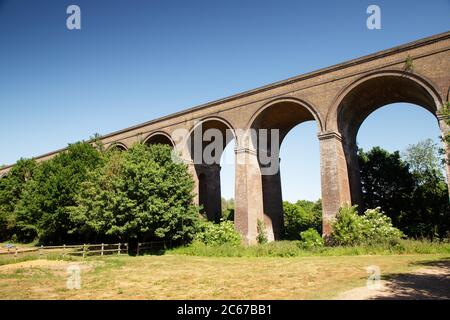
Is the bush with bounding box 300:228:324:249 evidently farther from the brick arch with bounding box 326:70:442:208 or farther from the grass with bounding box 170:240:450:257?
the brick arch with bounding box 326:70:442:208

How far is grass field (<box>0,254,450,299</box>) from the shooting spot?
7.89 m

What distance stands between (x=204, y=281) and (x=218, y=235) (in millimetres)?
10920

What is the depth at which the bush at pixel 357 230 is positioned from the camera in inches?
635

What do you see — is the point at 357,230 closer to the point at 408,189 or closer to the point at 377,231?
the point at 377,231

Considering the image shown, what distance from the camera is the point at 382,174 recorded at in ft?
88.9

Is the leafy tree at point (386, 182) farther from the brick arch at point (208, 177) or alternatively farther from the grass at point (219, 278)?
the grass at point (219, 278)

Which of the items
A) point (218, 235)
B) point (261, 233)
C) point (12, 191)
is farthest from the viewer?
point (12, 191)

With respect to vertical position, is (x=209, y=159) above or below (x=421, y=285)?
above

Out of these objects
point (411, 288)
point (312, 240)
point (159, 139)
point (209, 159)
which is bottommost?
point (411, 288)

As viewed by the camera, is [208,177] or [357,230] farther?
[208,177]

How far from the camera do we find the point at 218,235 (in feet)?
67.6

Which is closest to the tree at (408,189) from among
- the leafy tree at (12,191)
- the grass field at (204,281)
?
the grass field at (204,281)

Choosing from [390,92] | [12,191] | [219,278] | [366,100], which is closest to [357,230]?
[366,100]
